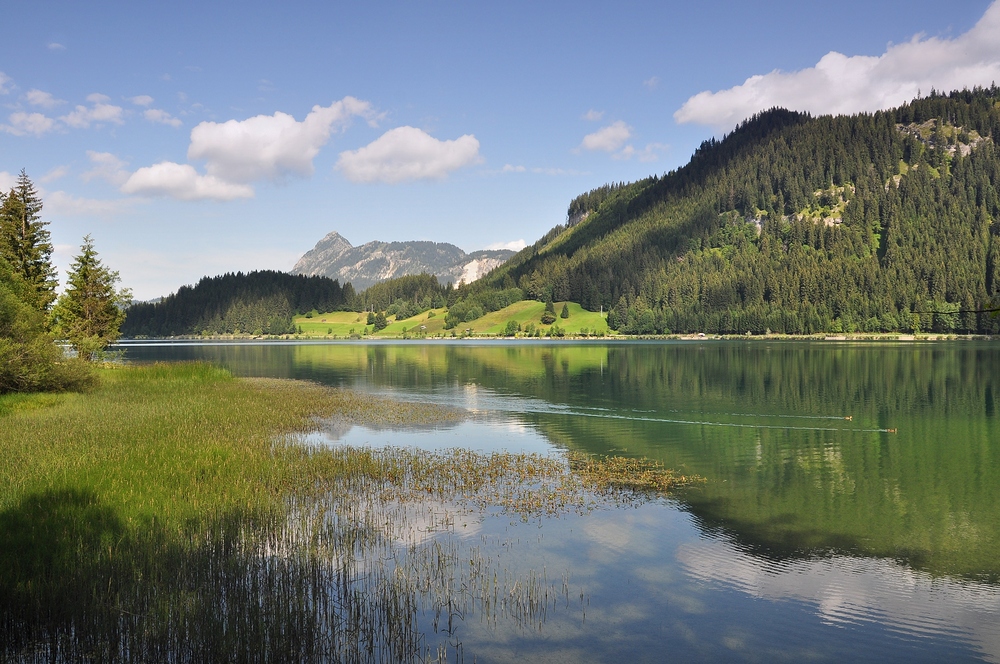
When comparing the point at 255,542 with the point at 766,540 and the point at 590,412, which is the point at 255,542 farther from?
the point at 590,412

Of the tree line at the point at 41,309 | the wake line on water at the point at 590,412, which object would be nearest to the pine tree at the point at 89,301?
the tree line at the point at 41,309

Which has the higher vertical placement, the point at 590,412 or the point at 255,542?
the point at 255,542

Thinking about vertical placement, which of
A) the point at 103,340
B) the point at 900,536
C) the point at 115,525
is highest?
the point at 103,340

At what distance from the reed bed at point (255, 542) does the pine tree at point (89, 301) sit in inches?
1827

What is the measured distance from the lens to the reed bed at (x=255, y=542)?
1322 cm

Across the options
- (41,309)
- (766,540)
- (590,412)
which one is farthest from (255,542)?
(41,309)

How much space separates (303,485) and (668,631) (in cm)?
1650

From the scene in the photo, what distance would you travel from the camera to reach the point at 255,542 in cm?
1889

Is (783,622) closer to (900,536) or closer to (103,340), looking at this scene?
(900,536)

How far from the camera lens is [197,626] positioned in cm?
1323

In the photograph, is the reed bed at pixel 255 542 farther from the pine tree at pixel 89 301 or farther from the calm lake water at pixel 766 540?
the pine tree at pixel 89 301

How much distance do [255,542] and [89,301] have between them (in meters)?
73.1

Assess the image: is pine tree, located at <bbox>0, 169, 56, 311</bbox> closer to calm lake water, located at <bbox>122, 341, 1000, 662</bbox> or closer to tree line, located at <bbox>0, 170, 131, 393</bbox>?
tree line, located at <bbox>0, 170, 131, 393</bbox>

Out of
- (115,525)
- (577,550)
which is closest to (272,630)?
(115,525)
